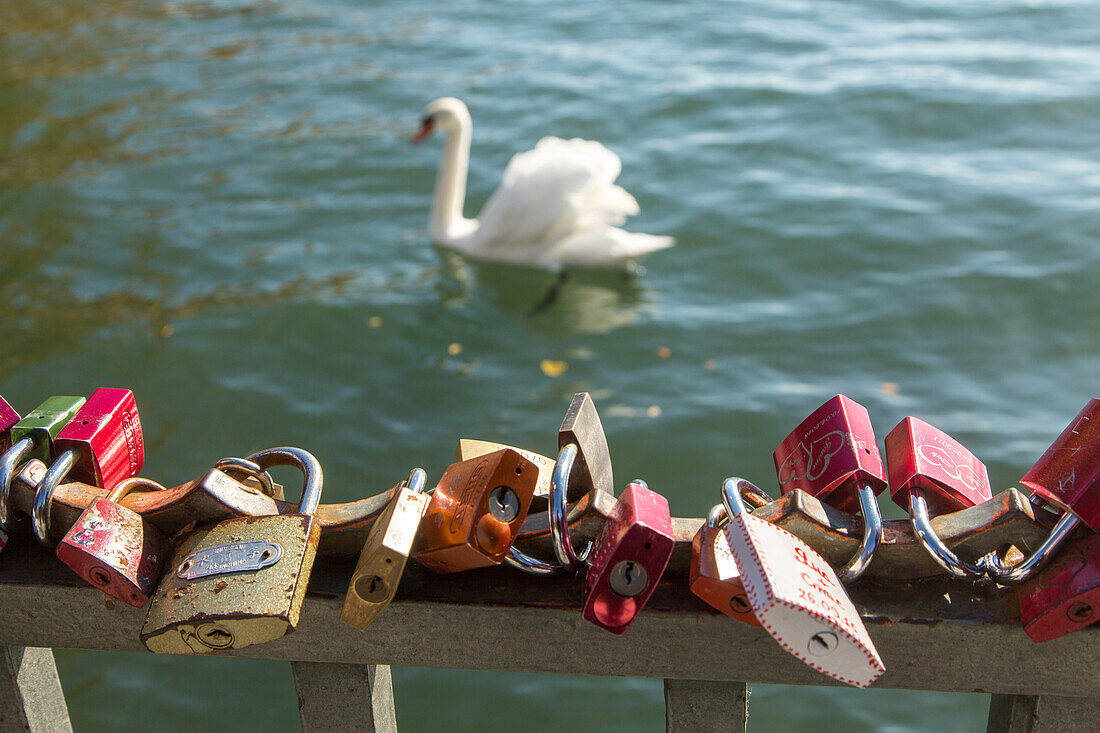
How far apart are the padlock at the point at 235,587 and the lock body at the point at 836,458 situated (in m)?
0.54

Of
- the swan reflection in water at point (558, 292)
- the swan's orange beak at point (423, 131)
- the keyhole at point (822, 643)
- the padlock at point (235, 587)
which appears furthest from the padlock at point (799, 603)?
the swan's orange beak at point (423, 131)

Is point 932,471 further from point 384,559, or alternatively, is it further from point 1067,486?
point 384,559

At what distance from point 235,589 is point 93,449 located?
1.07 feet

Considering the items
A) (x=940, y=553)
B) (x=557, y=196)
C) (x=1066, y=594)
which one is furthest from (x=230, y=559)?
(x=557, y=196)

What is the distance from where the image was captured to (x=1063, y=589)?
905 mm

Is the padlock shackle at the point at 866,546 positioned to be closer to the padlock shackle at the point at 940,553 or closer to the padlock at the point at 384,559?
the padlock shackle at the point at 940,553

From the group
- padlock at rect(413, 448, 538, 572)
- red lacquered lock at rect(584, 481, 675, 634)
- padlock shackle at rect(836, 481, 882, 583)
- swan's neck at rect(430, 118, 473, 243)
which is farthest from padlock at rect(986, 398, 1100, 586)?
swan's neck at rect(430, 118, 473, 243)

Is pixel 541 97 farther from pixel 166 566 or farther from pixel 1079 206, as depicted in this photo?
pixel 166 566

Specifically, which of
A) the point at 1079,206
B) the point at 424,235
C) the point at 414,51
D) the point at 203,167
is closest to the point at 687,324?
the point at 424,235

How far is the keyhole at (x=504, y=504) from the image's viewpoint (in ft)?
3.17

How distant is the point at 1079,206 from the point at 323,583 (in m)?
6.39

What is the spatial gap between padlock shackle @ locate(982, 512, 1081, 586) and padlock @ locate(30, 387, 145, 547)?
3.11 ft

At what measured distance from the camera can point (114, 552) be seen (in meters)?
0.97

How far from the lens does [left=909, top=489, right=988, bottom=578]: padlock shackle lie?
0.94 m
